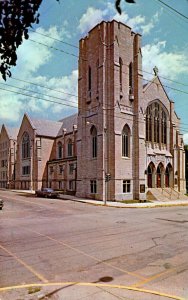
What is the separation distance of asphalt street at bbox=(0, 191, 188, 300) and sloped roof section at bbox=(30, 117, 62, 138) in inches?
1718

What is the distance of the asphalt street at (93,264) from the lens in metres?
6.59

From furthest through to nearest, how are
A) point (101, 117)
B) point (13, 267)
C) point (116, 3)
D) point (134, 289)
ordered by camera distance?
1. point (101, 117)
2. point (13, 267)
3. point (134, 289)
4. point (116, 3)

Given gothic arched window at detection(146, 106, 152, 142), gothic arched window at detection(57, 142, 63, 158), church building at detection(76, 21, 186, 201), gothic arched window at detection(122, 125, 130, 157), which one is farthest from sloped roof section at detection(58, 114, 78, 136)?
gothic arched window at detection(122, 125, 130, 157)

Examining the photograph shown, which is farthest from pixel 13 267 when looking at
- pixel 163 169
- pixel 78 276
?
pixel 163 169

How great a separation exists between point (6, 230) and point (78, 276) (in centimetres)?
827

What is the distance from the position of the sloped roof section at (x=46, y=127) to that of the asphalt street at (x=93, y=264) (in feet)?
143

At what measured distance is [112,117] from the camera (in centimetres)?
3644

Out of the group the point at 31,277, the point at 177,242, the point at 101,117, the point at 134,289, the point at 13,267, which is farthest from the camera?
the point at 101,117

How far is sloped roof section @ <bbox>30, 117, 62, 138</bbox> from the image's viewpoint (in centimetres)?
5738

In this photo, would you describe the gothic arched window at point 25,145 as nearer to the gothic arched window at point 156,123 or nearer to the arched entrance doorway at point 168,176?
the gothic arched window at point 156,123

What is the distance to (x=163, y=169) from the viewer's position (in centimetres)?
4375

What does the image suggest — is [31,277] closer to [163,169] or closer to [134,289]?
[134,289]

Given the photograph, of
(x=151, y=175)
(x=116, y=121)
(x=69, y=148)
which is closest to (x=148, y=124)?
(x=151, y=175)

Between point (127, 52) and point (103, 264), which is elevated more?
point (127, 52)
